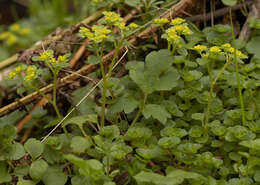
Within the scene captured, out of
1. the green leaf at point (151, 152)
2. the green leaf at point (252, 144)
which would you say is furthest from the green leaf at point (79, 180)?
the green leaf at point (252, 144)

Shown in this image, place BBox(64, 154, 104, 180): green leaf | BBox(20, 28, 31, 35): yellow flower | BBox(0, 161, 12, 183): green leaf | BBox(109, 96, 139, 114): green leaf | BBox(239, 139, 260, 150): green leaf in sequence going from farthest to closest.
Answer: BBox(20, 28, 31, 35): yellow flower < BBox(109, 96, 139, 114): green leaf < BBox(0, 161, 12, 183): green leaf < BBox(239, 139, 260, 150): green leaf < BBox(64, 154, 104, 180): green leaf

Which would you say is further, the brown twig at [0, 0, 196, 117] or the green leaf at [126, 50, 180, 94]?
the brown twig at [0, 0, 196, 117]

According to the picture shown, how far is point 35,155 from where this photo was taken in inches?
57.7

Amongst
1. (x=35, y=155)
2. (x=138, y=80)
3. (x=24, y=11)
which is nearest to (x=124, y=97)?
(x=138, y=80)

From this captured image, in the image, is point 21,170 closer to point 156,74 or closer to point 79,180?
point 79,180

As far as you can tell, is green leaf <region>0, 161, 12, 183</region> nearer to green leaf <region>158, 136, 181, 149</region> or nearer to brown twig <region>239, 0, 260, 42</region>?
green leaf <region>158, 136, 181, 149</region>

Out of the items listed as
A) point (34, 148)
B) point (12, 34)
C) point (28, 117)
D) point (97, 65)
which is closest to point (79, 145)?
point (34, 148)

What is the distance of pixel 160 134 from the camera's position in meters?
1.53

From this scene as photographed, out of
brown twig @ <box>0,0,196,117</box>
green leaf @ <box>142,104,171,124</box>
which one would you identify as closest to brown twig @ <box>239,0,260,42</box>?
brown twig @ <box>0,0,196,117</box>

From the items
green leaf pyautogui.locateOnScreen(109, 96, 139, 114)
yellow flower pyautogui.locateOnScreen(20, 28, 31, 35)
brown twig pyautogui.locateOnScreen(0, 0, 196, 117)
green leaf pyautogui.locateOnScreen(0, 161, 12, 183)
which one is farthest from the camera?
yellow flower pyautogui.locateOnScreen(20, 28, 31, 35)

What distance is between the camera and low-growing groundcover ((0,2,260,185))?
1.38m

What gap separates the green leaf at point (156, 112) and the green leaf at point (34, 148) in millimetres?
448

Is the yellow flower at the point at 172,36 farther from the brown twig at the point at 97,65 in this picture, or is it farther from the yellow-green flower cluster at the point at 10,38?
the yellow-green flower cluster at the point at 10,38

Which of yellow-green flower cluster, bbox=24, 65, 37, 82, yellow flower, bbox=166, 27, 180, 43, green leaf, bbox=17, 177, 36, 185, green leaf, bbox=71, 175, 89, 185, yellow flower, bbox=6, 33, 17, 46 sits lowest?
yellow flower, bbox=6, 33, 17, 46
